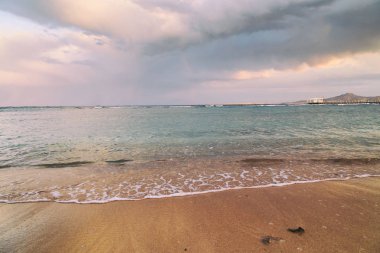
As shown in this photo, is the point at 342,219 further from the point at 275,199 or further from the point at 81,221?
the point at 81,221

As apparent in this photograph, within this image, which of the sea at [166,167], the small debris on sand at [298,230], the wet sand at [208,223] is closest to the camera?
the wet sand at [208,223]

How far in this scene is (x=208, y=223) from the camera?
5828 mm

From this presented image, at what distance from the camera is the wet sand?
15.9ft

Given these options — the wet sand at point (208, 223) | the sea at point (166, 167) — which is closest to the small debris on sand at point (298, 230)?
the wet sand at point (208, 223)

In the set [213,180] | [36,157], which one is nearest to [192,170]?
[213,180]

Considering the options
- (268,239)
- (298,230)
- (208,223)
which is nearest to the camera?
(268,239)

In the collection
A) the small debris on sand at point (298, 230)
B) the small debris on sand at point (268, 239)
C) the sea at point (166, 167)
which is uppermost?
the small debris on sand at point (298, 230)

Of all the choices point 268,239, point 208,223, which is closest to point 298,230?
point 268,239

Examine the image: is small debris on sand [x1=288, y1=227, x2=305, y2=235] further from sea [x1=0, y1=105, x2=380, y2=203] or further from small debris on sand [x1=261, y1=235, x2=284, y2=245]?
sea [x1=0, y1=105, x2=380, y2=203]

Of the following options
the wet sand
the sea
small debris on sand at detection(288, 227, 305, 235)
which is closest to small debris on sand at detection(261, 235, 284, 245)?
the wet sand

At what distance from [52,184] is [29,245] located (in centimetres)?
514

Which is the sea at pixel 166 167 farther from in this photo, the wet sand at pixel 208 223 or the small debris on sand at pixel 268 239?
the small debris on sand at pixel 268 239

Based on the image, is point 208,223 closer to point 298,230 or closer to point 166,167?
point 298,230

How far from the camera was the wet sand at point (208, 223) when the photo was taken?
4.84 metres
